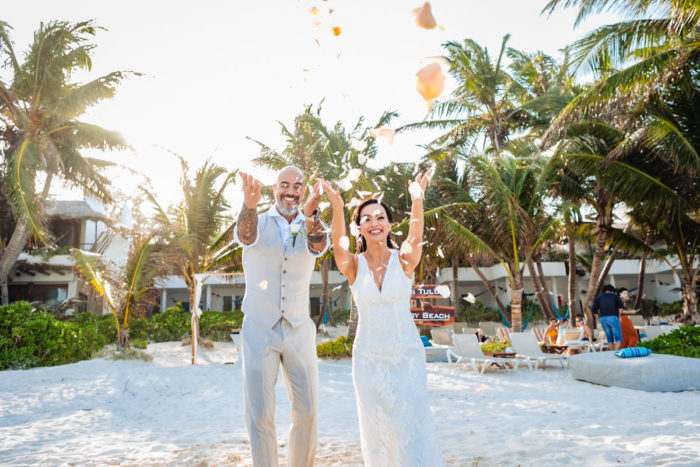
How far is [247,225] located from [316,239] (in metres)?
0.46

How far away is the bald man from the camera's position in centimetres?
277

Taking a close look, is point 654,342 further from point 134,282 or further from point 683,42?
point 134,282

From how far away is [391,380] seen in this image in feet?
8.54

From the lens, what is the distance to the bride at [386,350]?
8.32ft

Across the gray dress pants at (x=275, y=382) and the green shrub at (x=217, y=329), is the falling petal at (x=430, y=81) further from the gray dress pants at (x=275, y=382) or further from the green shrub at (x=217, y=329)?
the green shrub at (x=217, y=329)

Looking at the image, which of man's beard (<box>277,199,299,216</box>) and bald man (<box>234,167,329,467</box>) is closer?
bald man (<box>234,167,329,467</box>)

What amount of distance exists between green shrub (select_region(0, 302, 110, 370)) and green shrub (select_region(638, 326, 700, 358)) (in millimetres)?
14776

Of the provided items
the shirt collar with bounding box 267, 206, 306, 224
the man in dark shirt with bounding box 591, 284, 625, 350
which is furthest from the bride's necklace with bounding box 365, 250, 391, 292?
the man in dark shirt with bounding box 591, 284, 625, 350

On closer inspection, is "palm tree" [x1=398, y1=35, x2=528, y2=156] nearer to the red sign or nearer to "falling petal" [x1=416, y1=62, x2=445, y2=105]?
the red sign

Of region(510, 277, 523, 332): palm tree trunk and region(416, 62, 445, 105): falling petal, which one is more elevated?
region(416, 62, 445, 105): falling petal

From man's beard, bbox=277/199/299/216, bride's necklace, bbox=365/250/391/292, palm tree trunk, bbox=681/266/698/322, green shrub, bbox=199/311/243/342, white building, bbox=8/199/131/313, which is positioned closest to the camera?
bride's necklace, bbox=365/250/391/292

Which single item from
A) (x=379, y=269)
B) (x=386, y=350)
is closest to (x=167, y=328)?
(x=379, y=269)

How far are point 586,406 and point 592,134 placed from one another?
10.7 meters

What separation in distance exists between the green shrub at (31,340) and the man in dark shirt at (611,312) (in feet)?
43.5
